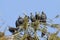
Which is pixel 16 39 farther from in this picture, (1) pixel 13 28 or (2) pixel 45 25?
(2) pixel 45 25

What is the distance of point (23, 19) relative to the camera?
237cm

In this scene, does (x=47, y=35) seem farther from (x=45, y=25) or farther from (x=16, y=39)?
(x=16, y=39)

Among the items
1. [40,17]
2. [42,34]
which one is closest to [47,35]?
[42,34]

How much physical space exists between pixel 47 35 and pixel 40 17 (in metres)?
0.20

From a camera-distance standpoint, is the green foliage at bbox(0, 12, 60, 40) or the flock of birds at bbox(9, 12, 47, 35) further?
the flock of birds at bbox(9, 12, 47, 35)

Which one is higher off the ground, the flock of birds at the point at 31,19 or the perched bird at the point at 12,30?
the flock of birds at the point at 31,19

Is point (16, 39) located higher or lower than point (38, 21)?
lower

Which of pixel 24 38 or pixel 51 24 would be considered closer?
pixel 24 38

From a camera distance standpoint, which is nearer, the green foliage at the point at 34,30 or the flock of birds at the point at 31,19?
the green foliage at the point at 34,30

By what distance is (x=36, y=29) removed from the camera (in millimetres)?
2268

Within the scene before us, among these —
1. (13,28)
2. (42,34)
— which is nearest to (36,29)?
(42,34)

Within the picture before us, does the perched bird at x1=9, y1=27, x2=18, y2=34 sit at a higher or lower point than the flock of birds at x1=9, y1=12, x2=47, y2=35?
lower

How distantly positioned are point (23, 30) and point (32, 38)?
0.11 meters

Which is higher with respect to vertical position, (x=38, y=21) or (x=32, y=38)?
(x=38, y=21)
